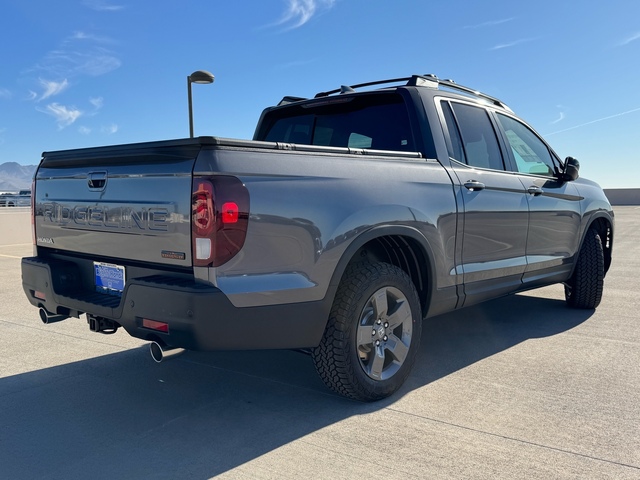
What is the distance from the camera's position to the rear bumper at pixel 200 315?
2.58 metres

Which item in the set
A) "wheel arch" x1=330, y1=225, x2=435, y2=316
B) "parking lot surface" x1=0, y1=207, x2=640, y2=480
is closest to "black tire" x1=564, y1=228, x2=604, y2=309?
"parking lot surface" x1=0, y1=207, x2=640, y2=480

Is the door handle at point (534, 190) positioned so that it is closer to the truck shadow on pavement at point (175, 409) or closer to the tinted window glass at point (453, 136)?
the tinted window glass at point (453, 136)

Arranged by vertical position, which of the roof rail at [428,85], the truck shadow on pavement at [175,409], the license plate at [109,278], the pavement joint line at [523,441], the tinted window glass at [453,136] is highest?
the roof rail at [428,85]

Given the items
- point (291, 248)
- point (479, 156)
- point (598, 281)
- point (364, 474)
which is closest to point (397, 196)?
point (291, 248)

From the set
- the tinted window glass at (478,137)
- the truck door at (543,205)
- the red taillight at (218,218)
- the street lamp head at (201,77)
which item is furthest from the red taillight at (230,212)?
the street lamp head at (201,77)

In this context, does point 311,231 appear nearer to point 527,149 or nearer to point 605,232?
point 527,149

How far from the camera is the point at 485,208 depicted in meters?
4.07

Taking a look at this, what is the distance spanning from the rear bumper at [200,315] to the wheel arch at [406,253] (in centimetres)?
54

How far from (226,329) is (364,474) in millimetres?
895

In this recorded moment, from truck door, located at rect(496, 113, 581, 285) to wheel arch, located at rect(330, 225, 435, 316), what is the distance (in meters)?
1.37

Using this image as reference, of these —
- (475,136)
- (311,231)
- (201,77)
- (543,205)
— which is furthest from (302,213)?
(201,77)

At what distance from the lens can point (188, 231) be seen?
2.64 metres

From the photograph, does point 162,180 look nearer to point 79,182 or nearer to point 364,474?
point 79,182

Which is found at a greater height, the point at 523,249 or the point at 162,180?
the point at 162,180
